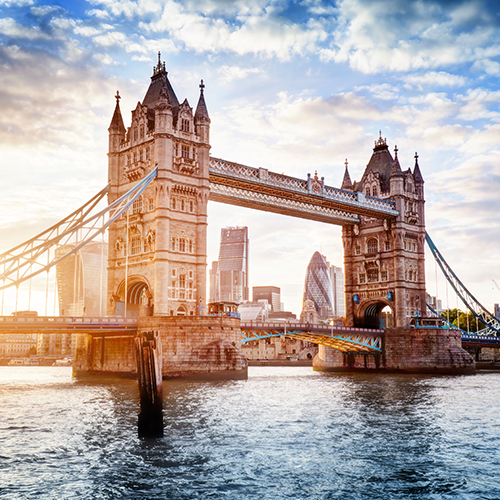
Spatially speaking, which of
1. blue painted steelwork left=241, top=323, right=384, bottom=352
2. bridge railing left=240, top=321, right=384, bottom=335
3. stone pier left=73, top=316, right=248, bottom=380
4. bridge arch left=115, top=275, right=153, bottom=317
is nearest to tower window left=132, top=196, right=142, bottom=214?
bridge arch left=115, top=275, right=153, bottom=317

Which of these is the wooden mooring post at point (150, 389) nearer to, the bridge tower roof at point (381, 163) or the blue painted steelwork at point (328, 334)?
the blue painted steelwork at point (328, 334)

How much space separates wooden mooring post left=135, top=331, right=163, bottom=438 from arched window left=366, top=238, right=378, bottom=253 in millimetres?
70671

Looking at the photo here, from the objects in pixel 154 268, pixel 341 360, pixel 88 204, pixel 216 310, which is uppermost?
pixel 88 204

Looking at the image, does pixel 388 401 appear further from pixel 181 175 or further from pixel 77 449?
pixel 181 175

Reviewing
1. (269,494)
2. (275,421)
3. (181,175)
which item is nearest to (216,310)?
(181,175)

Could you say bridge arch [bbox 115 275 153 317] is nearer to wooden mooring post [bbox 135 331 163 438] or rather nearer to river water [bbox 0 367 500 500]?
river water [bbox 0 367 500 500]

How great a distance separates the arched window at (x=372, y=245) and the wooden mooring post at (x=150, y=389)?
70.7 meters

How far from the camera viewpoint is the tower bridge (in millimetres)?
59188

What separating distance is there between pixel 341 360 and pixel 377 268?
15.6 meters

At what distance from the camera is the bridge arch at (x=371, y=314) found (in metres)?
93.6

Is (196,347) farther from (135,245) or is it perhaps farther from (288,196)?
(288,196)

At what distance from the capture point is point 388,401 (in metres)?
42.2

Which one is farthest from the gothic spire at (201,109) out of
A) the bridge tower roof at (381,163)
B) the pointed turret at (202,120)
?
the bridge tower roof at (381,163)

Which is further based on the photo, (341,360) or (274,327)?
(341,360)
